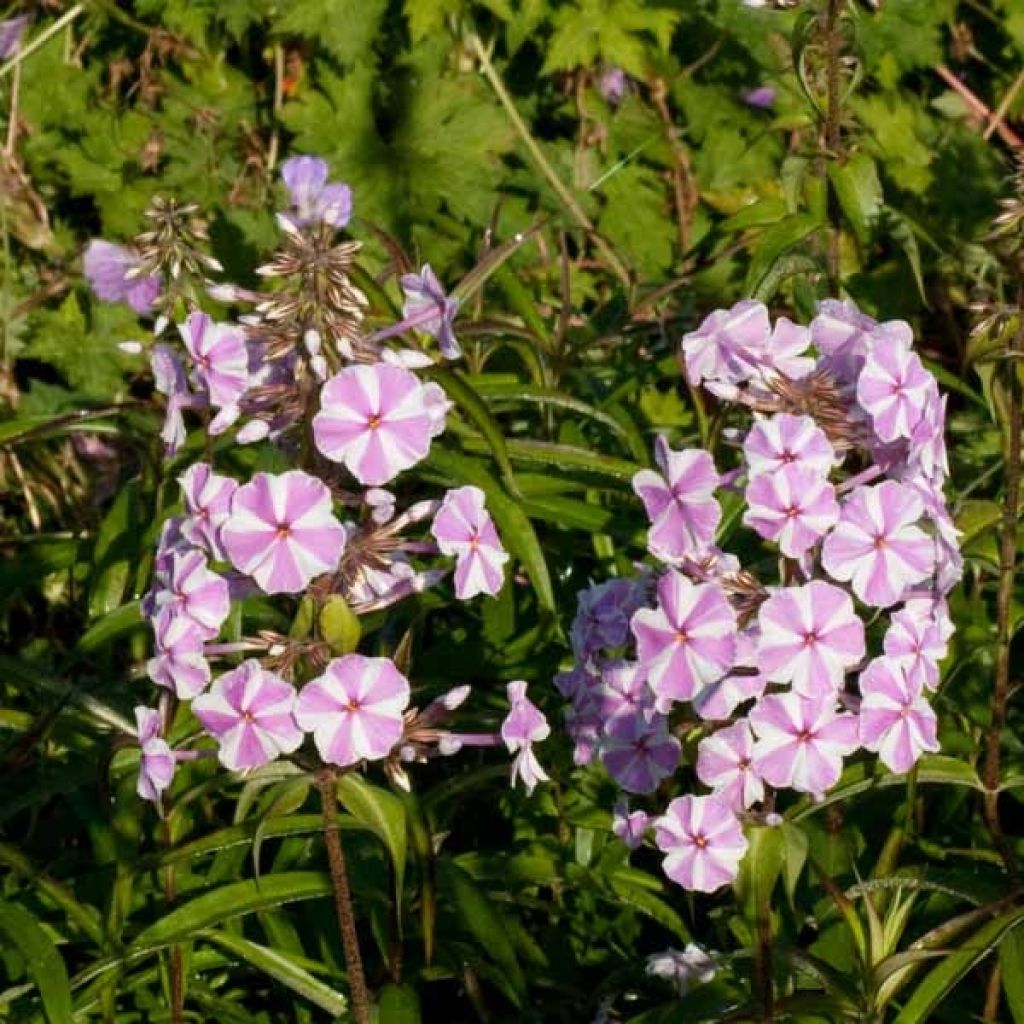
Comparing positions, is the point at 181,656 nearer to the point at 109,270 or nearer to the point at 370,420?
the point at 370,420

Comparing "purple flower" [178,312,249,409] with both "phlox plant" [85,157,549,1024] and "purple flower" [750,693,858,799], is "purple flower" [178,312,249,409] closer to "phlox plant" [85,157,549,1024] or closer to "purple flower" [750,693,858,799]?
"phlox plant" [85,157,549,1024]

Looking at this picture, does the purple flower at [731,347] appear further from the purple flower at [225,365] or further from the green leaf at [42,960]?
the green leaf at [42,960]

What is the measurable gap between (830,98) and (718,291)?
139 centimetres

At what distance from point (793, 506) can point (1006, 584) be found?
25.3 inches

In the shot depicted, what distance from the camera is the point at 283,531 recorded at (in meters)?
1.72

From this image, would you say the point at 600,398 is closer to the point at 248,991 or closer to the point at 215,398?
the point at 248,991

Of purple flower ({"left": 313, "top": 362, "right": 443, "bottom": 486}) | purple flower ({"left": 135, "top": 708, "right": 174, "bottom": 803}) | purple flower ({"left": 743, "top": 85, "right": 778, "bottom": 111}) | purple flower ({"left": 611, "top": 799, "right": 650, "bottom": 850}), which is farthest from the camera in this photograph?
purple flower ({"left": 743, "top": 85, "right": 778, "bottom": 111})

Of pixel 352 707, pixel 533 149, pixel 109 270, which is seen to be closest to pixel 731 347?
pixel 352 707

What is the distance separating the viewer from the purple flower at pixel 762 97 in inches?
170

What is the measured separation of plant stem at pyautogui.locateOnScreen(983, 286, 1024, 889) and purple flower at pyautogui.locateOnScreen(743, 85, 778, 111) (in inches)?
82.2

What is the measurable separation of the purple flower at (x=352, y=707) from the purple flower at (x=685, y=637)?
234 millimetres

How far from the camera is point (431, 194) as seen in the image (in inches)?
159

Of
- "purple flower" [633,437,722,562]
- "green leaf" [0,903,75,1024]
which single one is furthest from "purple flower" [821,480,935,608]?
"green leaf" [0,903,75,1024]

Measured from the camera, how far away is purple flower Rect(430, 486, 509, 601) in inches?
71.8
